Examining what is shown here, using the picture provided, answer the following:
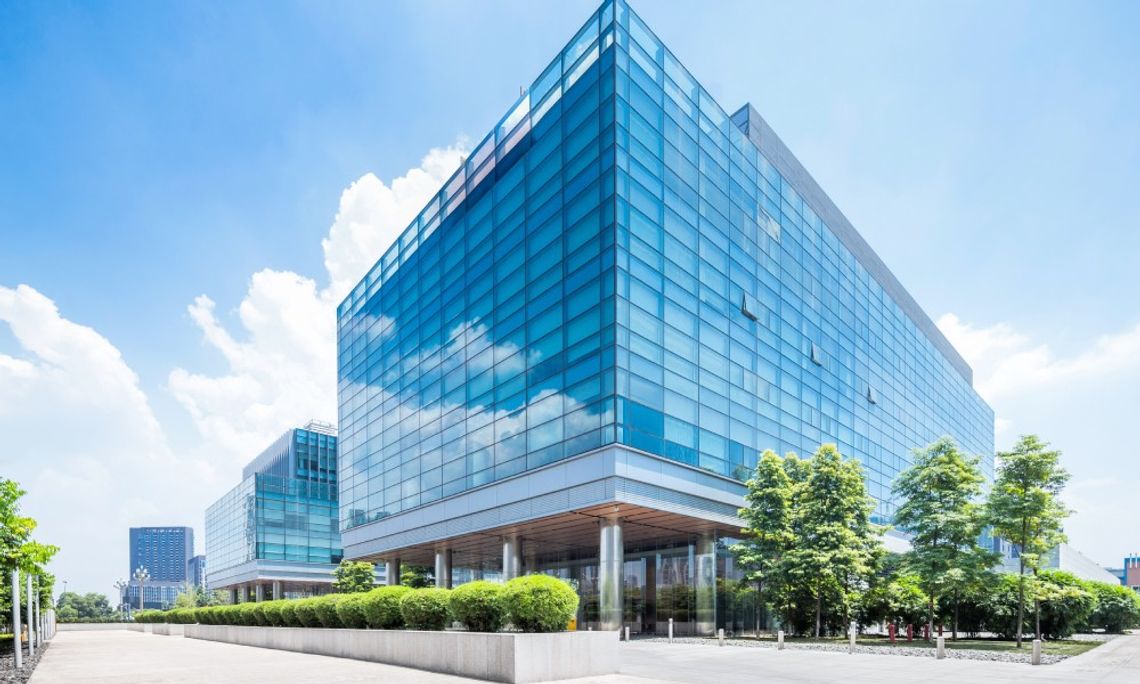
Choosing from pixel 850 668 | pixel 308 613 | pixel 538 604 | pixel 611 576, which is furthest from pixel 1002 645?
pixel 308 613

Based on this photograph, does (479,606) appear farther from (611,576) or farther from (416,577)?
(416,577)

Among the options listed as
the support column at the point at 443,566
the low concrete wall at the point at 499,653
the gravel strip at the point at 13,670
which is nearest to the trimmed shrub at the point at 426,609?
the low concrete wall at the point at 499,653

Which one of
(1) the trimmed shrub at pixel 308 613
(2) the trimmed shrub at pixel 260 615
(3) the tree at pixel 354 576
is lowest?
(3) the tree at pixel 354 576

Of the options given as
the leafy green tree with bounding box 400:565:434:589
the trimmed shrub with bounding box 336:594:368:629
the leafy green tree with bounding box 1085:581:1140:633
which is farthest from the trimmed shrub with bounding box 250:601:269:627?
the leafy green tree with bounding box 1085:581:1140:633

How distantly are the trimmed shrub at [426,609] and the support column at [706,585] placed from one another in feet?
65.7

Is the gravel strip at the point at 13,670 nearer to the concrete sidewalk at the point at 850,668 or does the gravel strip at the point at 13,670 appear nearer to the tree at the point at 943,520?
the concrete sidewalk at the point at 850,668

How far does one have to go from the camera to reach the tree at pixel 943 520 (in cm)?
2920

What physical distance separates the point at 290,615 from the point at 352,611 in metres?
6.90

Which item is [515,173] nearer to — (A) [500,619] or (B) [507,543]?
(B) [507,543]

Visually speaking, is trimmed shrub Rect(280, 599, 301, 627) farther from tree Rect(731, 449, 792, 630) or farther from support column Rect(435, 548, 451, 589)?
tree Rect(731, 449, 792, 630)

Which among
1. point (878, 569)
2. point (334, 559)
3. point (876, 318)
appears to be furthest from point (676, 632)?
point (334, 559)

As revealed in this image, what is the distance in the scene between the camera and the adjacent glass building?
282 ft

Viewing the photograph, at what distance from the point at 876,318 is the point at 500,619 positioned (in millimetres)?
48745

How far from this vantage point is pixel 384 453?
53469 mm
